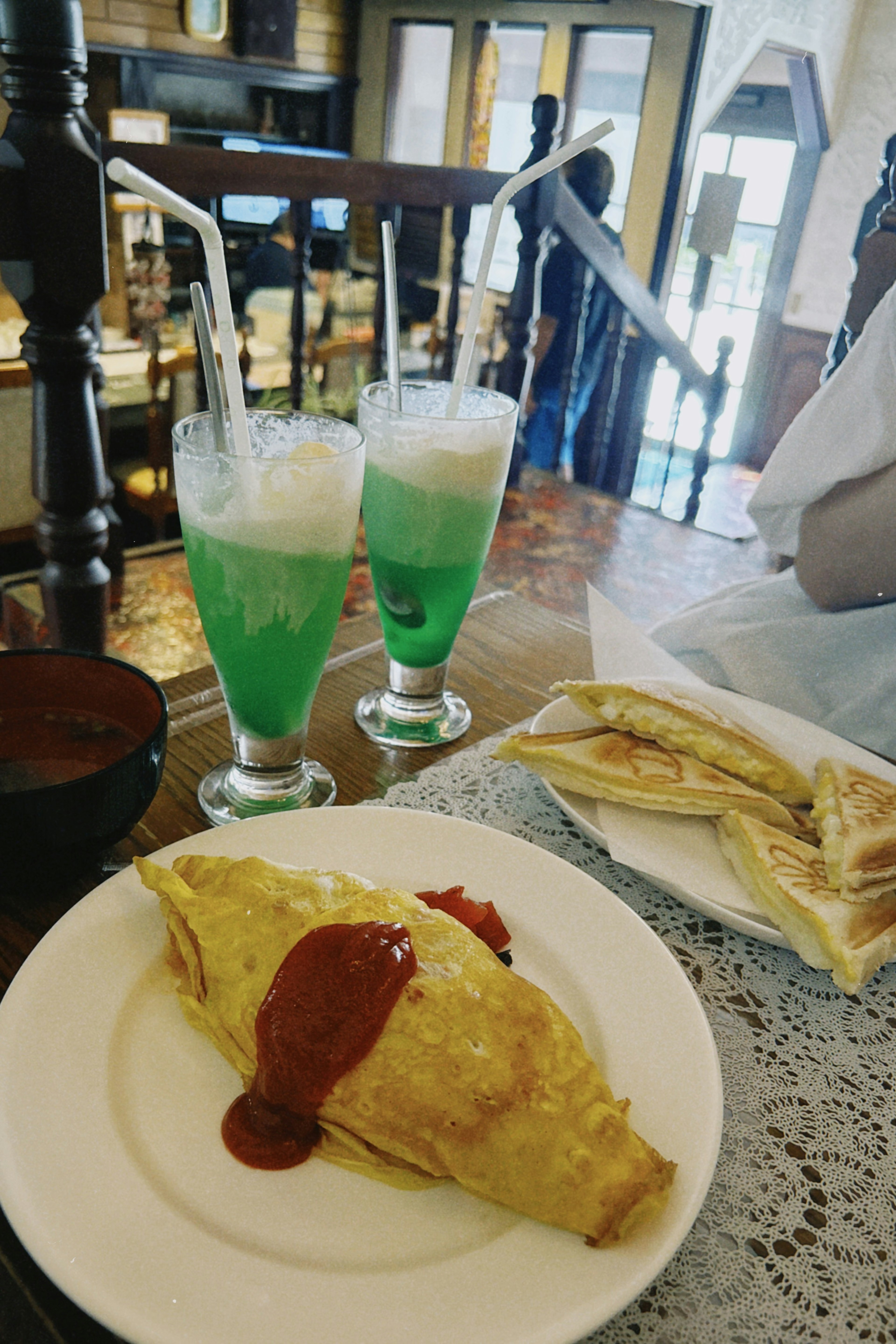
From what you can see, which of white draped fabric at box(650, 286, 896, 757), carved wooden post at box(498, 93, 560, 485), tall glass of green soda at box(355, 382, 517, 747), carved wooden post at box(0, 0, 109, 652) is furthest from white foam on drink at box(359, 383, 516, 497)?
carved wooden post at box(498, 93, 560, 485)

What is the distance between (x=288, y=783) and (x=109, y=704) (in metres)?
0.17

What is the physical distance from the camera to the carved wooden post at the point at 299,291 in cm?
245

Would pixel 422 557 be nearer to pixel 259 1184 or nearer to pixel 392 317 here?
pixel 392 317

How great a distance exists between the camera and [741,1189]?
565 millimetres

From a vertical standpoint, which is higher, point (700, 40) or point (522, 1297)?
point (700, 40)

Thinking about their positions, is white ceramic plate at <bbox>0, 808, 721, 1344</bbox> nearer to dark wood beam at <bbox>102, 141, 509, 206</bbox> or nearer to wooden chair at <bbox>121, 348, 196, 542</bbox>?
dark wood beam at <bbox>102, 141, 509, 206</bbox>

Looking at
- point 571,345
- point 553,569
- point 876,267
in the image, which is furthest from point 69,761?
point 571,345

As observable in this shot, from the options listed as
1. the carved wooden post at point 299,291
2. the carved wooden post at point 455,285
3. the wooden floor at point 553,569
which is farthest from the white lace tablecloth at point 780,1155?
the wooden floor at point 553,569

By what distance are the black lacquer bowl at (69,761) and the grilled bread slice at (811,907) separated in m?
0.46

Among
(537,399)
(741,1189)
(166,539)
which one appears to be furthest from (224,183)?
(537,399)

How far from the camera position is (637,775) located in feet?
2.66

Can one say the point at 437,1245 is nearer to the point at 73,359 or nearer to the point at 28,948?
the point at 28,948

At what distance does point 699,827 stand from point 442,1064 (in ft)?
1.23

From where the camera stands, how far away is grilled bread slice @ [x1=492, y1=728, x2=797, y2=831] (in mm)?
801
